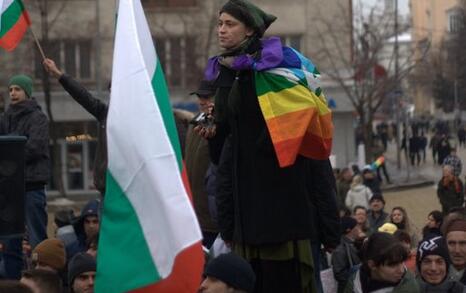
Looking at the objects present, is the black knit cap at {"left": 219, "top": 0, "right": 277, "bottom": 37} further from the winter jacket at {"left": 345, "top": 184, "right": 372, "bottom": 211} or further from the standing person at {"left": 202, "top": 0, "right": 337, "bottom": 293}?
the winter jacket at {"left": 345, "top": 184, "right": 372, "bottom": 211}

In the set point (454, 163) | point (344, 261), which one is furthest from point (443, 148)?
point (344, 261)

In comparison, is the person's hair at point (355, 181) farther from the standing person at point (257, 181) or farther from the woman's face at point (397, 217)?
the standing person at point (257, 181)

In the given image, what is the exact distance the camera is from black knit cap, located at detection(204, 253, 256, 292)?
6.62 m

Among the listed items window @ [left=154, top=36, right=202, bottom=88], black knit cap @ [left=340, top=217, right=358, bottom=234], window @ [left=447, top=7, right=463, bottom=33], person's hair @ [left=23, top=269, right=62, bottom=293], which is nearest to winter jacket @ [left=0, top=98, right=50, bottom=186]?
black knit cap @ [left=340, top=217, right=358, bottom=234]

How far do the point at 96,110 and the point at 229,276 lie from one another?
3.31 meters

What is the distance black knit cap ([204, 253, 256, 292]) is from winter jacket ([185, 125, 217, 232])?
2996 millimetres

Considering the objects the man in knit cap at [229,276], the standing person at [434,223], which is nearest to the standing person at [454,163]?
the standing person at [434,223]

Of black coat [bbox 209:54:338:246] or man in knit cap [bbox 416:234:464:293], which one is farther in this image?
man in knit cap [bbox 416:234:464:293]

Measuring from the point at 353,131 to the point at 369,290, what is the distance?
43.8 metres

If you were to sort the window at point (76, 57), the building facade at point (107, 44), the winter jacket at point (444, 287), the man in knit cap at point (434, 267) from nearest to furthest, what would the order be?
1. the winter jacket at point (444, 287)
2. the man in knit cap at point (434, 267)
3. the building facade at point (107, 44)
4. the window at point (76, 57)

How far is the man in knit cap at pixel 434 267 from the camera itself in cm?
870

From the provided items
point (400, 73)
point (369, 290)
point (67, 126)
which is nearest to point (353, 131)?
point (400, 73)

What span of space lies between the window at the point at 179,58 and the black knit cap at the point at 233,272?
133 feet

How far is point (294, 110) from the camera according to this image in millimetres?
6852
